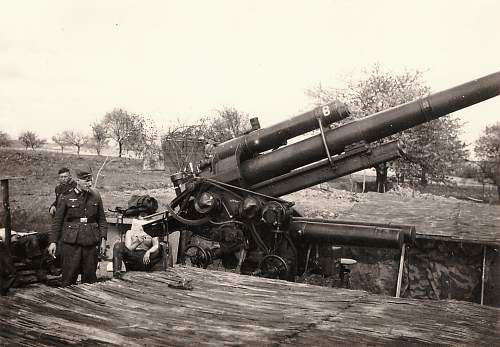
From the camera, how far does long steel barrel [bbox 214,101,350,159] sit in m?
8.03

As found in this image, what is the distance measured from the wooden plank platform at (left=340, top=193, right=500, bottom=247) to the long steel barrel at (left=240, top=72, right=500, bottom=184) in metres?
1.82

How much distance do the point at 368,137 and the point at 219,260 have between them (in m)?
3.25

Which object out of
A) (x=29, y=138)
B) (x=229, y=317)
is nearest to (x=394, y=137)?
(x=229, y=317)

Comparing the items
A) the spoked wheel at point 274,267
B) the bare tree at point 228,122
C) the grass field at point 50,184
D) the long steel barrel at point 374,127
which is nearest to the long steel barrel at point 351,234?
the spoked wheel at point 274,267

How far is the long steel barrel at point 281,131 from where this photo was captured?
803 centimetres

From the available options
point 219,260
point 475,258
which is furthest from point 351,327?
point 475,258

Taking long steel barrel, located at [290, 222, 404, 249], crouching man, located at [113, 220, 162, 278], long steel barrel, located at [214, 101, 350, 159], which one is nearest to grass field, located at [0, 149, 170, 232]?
long steel barrel, located at [214, 101, 350, 159]

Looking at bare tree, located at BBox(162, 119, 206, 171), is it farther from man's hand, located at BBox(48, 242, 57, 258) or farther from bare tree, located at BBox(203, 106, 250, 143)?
man's hand, located at BBox(48, 242, 57, 258)

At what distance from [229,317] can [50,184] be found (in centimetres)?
2213

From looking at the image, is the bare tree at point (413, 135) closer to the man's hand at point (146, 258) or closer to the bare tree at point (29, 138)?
the man's hand at point (146, 258)

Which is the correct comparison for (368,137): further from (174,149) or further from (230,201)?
(174,149)

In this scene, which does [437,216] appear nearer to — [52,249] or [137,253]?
[137,253]

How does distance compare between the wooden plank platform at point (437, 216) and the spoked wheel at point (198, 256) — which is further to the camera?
the wooden plank platform at point (437, 216)

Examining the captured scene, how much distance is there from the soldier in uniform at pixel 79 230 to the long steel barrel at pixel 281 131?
7.85ft
